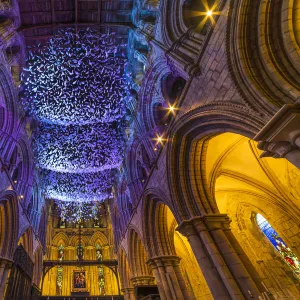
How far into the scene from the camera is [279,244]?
11.3 metres

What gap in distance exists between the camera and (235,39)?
15.1ft

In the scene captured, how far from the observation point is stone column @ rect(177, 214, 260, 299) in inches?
212

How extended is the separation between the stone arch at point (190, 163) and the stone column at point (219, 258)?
0.40 metres

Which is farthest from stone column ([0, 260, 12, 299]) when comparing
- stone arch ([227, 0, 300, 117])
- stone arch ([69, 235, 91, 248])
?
stone arch ([69, 235, 91, 248])

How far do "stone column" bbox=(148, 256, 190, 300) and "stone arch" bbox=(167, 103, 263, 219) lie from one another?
3.39 meters

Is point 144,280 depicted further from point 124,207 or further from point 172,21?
point 172,21

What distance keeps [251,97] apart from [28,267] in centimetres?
1448

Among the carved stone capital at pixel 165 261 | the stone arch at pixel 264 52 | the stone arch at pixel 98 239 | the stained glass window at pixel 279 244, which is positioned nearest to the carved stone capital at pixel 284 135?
the stone arch at pixel 264 52

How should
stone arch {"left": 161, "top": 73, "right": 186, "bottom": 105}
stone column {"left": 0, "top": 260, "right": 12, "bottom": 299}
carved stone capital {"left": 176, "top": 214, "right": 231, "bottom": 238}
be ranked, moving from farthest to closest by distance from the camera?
stone column {"left": 0, "top": 260, "right": 12, "bottom": 299}
stone arch {"left": 161, "top": 73, "right": 186, "bottom": 105}
carved stone capital {"left": 176, "top": 214, "right": 231, "bottom": 238}

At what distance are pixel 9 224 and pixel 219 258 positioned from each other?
A: 9525 mm

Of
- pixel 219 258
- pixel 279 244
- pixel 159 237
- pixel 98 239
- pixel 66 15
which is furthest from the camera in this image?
pixel 98 239

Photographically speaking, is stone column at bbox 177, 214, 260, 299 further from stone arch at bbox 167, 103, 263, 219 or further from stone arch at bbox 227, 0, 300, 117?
stone arch at bbox 227, 0, 300, 117

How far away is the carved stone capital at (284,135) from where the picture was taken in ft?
10.8

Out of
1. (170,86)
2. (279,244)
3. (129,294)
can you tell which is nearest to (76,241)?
(129,294)
